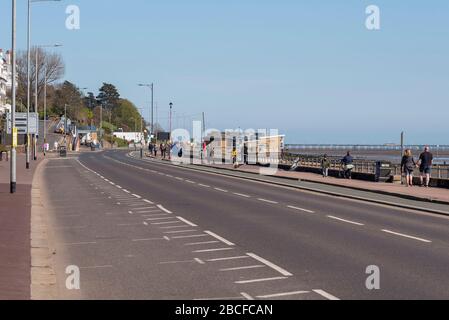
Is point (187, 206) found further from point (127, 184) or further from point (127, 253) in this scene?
point (127, 184)

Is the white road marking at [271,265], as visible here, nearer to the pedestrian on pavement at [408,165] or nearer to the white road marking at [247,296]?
the white road marking at [247,296]

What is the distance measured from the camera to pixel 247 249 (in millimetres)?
13797

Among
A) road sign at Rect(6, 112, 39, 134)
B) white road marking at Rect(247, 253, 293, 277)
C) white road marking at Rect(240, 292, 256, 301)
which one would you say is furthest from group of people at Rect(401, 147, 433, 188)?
road sign at Rect(6, 112, 39, 134)

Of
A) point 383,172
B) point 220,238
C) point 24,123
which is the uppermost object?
point 24,123

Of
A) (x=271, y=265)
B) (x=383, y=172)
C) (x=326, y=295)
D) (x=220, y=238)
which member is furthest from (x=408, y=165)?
(x=326, y=295)

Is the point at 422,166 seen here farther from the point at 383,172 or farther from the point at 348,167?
the point at 348,167

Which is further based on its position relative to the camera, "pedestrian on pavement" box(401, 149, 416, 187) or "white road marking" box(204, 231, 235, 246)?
"pedestrian on pavement" box(401, 149, 416, 187)

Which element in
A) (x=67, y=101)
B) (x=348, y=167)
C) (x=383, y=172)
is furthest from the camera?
(x=67, y=101)

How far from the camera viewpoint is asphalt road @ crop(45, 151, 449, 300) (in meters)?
9.98

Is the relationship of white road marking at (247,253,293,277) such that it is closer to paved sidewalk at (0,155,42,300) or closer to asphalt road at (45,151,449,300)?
asphalt road at (45,151,449,300)

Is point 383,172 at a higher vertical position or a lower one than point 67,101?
lower

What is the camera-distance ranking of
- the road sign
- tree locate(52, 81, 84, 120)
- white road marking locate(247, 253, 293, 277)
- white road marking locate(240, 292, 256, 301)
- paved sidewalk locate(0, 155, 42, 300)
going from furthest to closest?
1. tree locate(52, 81, 84, 120)
2. the road sign
3. white road marking locate(247, 253, 293, 277)
4. paved sidewalk locate(0, 155, 42, 300)
5. white road marking locate(240, 292, 256, 301)

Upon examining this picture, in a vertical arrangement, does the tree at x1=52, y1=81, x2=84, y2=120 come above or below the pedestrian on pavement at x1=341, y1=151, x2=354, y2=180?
above

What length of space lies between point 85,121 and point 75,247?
176 m
